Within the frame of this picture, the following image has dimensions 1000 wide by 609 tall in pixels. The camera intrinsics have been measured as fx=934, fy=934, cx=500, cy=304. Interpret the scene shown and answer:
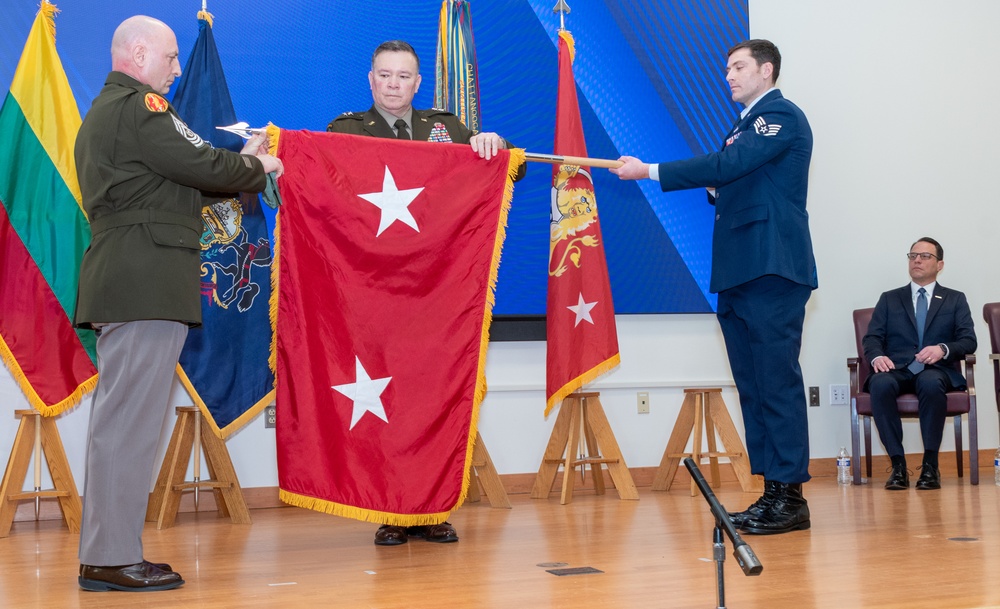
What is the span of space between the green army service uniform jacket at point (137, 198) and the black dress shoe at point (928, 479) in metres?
3.88

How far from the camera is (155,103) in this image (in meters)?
2.61

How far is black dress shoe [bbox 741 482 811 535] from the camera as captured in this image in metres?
3.30

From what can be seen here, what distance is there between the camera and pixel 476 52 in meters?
4.90

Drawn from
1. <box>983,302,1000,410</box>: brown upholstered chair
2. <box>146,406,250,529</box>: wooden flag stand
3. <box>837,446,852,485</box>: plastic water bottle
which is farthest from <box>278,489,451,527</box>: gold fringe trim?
<box>983,302,1000,410</box>: brown upholstered chair

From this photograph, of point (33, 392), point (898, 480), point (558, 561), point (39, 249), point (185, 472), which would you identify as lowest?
point (898, 480)

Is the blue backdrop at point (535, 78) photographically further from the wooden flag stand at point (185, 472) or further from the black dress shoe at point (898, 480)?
the wooden flag stand at point (185, 472)

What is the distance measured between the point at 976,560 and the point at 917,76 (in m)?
4.02

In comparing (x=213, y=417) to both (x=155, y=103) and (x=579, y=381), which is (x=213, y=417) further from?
(x=155, y=103)

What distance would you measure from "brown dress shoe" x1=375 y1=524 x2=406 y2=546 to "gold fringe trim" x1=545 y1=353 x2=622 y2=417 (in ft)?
4.33

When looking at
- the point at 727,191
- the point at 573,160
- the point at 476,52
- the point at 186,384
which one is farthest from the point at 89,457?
the point at 476,52

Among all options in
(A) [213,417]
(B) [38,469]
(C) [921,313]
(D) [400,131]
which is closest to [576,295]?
(D) [400,131]

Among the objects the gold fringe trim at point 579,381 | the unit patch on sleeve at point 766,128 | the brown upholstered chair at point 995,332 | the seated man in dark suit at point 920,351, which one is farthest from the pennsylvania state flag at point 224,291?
the brown upholstered chair at point 995,332

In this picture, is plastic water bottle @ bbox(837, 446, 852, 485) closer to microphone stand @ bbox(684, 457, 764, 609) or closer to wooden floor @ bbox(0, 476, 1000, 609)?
wooden floor @ bbox(0, 476, 1000, 609)

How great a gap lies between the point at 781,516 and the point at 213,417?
7.91 ft
